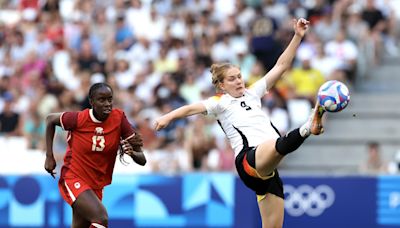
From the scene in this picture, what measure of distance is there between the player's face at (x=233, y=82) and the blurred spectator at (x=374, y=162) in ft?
18.6

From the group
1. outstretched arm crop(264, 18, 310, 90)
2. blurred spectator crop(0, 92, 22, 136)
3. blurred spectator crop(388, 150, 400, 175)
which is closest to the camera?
outstretched arm crop(264, 18, 310, 90)

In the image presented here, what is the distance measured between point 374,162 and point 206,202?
8.74 ft

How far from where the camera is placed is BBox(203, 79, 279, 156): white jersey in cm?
1160

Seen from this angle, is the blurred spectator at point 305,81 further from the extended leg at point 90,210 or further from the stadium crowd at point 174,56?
the extended leg at point 90,210

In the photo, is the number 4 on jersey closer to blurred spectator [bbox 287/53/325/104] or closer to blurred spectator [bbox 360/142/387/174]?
blurred spectator [bbox 360/142/387/174]

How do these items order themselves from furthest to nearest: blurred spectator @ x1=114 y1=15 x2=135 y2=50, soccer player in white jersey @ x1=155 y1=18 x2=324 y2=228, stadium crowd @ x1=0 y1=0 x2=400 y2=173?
A: blurred spectator @ x1=114 y1=15 x2=135 y2=50
stadium crowd @ x1=0 y1=0 x2=400 y2=173
soccer player in white jersey @ x1=155 y1=18 x2=324 y2=228

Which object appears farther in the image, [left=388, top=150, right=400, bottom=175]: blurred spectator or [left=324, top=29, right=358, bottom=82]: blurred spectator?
[left=324, top=29, right=358, bottom=82]: blurred spectator

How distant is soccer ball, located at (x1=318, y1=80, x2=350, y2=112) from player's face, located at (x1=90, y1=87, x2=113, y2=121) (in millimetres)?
2330

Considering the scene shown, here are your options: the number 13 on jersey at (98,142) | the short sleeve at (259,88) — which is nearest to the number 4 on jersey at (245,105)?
the short sleeve at (259,88)

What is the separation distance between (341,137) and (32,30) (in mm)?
6881

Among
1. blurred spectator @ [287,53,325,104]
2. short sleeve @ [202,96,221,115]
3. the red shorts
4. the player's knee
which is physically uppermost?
blurred spectator @ [287,53,325,104]

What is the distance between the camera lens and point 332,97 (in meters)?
10.6

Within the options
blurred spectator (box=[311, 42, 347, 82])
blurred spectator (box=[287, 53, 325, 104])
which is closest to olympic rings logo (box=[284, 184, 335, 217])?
blurred spectator (box=[287, 53, 325, 104])

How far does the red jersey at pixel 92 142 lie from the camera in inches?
471
